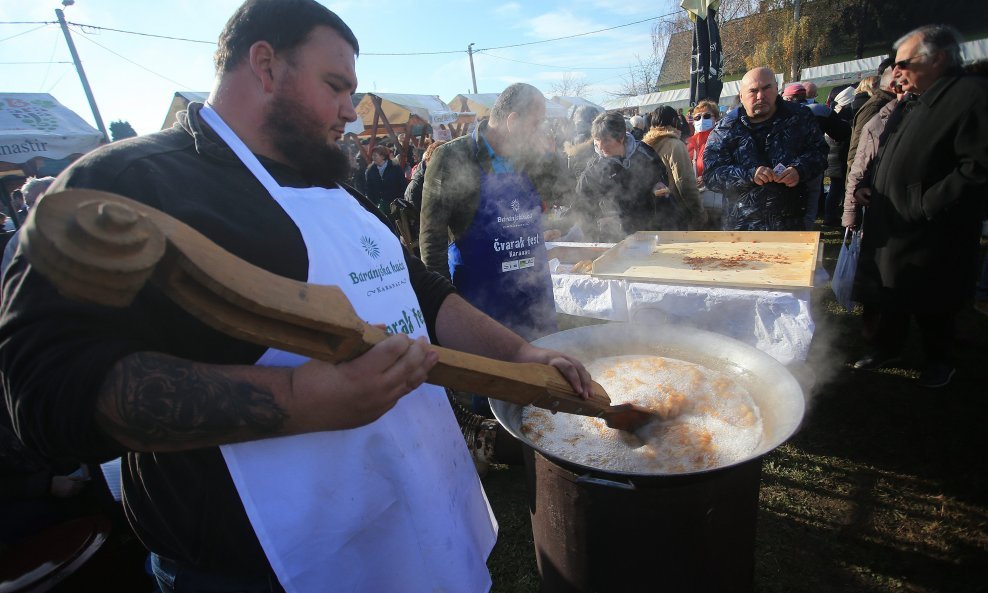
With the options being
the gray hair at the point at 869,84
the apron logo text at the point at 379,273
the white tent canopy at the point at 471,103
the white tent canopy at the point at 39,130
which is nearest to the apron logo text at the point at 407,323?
the apron logo text at the point at 379,273

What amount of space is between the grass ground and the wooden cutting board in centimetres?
116

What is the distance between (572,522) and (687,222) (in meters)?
4.53

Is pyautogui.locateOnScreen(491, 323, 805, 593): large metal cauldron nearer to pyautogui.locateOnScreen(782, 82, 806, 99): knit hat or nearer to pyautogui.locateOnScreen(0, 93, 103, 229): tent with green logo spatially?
pyautogui.locateOnScreen(782, 82, 806, 99): knit hat

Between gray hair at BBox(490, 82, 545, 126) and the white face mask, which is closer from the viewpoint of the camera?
gray hair at BBox(490, 82, 545, 126)

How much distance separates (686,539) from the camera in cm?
167

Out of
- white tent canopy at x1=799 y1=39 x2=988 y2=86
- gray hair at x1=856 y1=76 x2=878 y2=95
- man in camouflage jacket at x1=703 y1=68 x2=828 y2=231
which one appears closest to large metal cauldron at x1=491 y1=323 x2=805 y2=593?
man in camouflage jacket at x1=703 y1=68 x2=828 y2=231

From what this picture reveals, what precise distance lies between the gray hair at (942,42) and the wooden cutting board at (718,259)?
4.39 ft

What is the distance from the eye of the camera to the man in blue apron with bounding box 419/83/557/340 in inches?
125


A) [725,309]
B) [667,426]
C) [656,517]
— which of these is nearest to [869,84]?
[725,309]

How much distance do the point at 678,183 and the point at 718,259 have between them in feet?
6.92

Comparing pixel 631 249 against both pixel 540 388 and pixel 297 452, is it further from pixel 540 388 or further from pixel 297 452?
pixel 297 452

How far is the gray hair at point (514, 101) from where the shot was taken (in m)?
3.17

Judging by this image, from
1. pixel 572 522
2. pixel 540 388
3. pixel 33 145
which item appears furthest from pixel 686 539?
pixel 33 145

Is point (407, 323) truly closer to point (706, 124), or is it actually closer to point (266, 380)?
point (266, 380)
